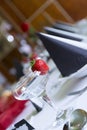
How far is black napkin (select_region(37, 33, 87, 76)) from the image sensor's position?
45.5 inches

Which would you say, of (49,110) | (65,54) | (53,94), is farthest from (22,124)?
(65,54)

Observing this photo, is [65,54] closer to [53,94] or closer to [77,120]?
[53,94]

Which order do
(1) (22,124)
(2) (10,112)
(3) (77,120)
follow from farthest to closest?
(2) (10,112) → (1) (22,124) → (3) (77,120)

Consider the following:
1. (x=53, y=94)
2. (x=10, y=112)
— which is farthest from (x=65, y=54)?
(x=10, y=112)

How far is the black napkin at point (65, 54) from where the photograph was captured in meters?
1.16

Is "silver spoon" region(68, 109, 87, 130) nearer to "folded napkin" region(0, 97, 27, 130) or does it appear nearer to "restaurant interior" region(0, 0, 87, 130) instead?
"restaurant interior" region(0, 0, 87, 130)

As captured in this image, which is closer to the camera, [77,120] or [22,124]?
[77,120]

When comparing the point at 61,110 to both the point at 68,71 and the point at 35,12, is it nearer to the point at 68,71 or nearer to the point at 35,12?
the point at 68,71

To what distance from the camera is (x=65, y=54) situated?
1208 millimetres

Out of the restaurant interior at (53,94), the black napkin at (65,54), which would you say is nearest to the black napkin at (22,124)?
the restaurant interior at (53,94)

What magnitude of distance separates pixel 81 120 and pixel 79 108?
78 mm

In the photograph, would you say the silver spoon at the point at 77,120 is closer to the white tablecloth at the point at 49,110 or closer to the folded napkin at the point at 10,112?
the white tablecloth at the point at 49,110

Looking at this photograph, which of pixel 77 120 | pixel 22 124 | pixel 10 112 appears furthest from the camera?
pixel 10 112

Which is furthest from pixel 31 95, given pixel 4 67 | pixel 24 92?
pixel 4 67
